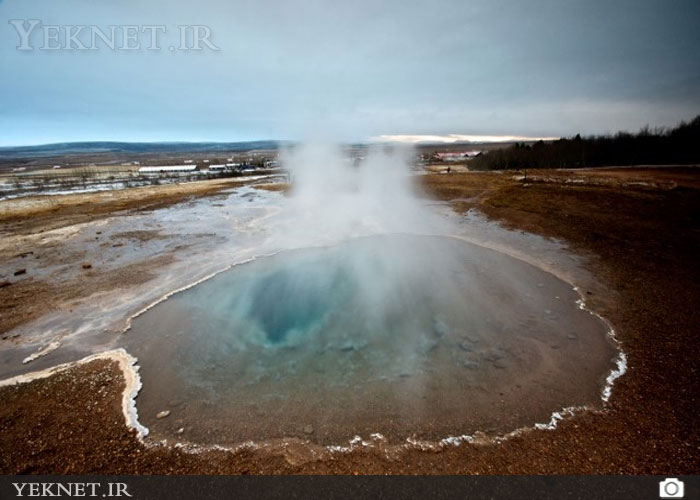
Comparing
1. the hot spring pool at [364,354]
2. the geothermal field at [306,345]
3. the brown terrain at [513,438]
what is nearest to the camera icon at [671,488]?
the brown terrain at [513,438]

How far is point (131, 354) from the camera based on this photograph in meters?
5.23

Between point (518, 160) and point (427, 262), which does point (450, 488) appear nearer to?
point (427, 262)

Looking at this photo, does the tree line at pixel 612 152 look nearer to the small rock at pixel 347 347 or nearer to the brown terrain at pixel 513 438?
the brown terrain at pixel 513 438

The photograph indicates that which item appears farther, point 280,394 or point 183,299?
point 183,299

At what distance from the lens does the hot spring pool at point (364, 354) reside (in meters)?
3.93

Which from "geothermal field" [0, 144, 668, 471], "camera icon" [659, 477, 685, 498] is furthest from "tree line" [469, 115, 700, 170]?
"camera icon" [659, 477, 685, 498]

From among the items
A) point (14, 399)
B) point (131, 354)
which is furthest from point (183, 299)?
point (14, 399)

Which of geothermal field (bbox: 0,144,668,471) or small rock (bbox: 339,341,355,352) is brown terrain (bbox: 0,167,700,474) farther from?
small rock (bbox: 339,341,355,352)

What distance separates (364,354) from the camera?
17.3 feet

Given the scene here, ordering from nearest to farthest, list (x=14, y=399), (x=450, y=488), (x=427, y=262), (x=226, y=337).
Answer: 1. (x=450, y=488)
2. (x=14, y=399)
3. (x=226, y=337)
4. (x=427, y=262)

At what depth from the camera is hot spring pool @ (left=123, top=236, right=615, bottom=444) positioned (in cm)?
393

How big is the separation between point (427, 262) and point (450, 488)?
6765 mm

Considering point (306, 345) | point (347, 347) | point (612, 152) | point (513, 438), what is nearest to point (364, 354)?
point (347, 347)

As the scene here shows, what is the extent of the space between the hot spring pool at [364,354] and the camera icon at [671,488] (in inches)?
43.4
